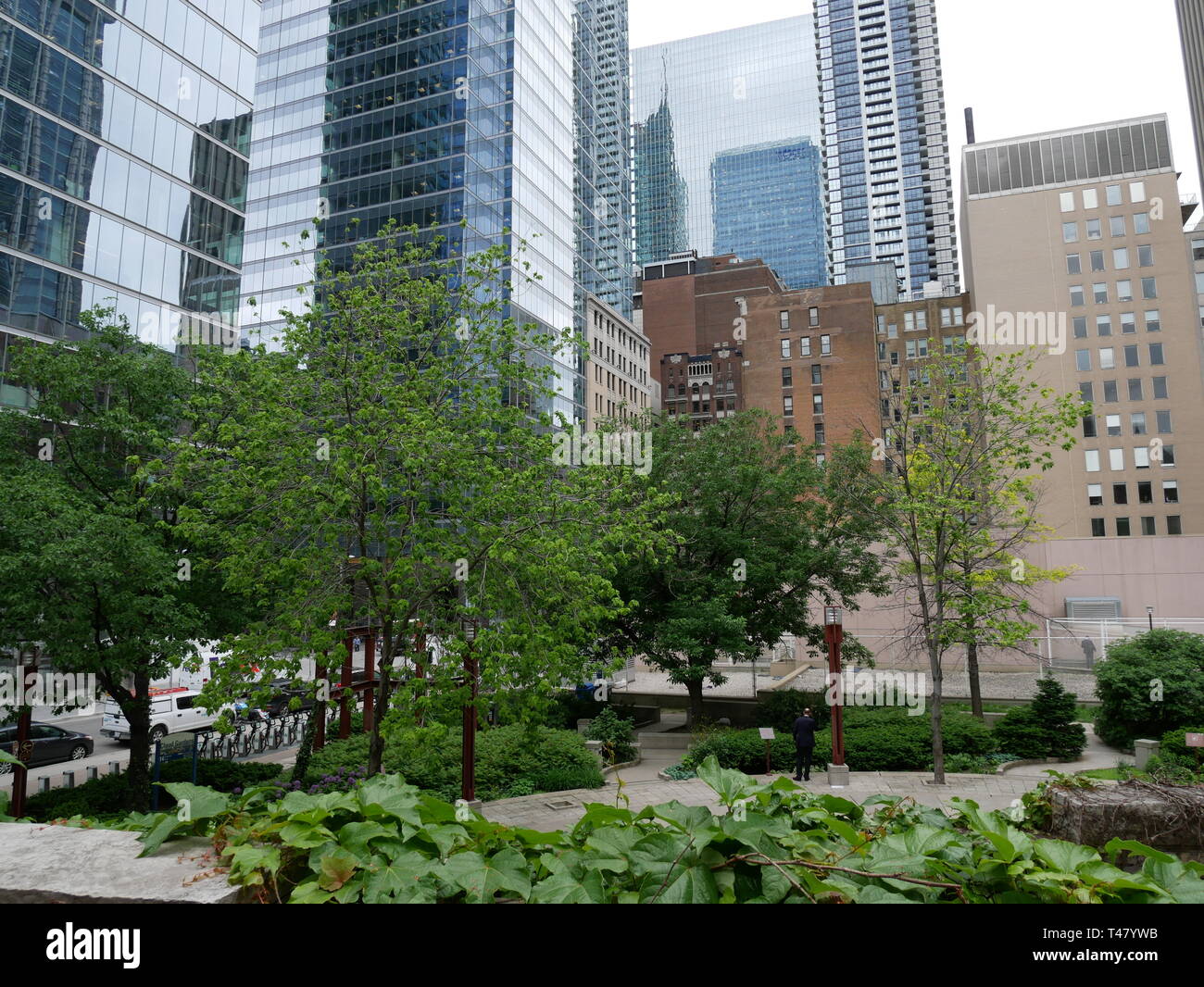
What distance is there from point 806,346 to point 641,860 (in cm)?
9651

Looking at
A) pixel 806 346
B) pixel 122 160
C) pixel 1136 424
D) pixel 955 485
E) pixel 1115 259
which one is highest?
pixel 1115 259

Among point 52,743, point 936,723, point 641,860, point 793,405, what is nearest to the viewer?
point 641,860

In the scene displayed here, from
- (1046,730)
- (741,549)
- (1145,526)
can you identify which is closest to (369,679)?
(741,549)

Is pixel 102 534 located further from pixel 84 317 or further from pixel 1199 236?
pixel 1199 236

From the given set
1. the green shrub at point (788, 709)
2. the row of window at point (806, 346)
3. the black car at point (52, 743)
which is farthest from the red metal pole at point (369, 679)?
the row of window at point (806, 346)

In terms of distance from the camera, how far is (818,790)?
60.2 feet

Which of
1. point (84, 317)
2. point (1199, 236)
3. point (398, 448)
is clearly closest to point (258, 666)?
point (398, 448)

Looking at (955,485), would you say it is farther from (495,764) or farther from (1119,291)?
(1119,291)

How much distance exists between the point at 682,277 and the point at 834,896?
128 meters

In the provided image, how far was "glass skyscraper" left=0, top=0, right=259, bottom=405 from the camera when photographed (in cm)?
3775

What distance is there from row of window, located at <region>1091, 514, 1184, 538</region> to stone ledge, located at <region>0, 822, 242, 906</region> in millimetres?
85691

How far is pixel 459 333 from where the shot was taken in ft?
51.8

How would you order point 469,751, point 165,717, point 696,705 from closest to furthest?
1. point 469,751
2. point 696,705
3. point 165,717
